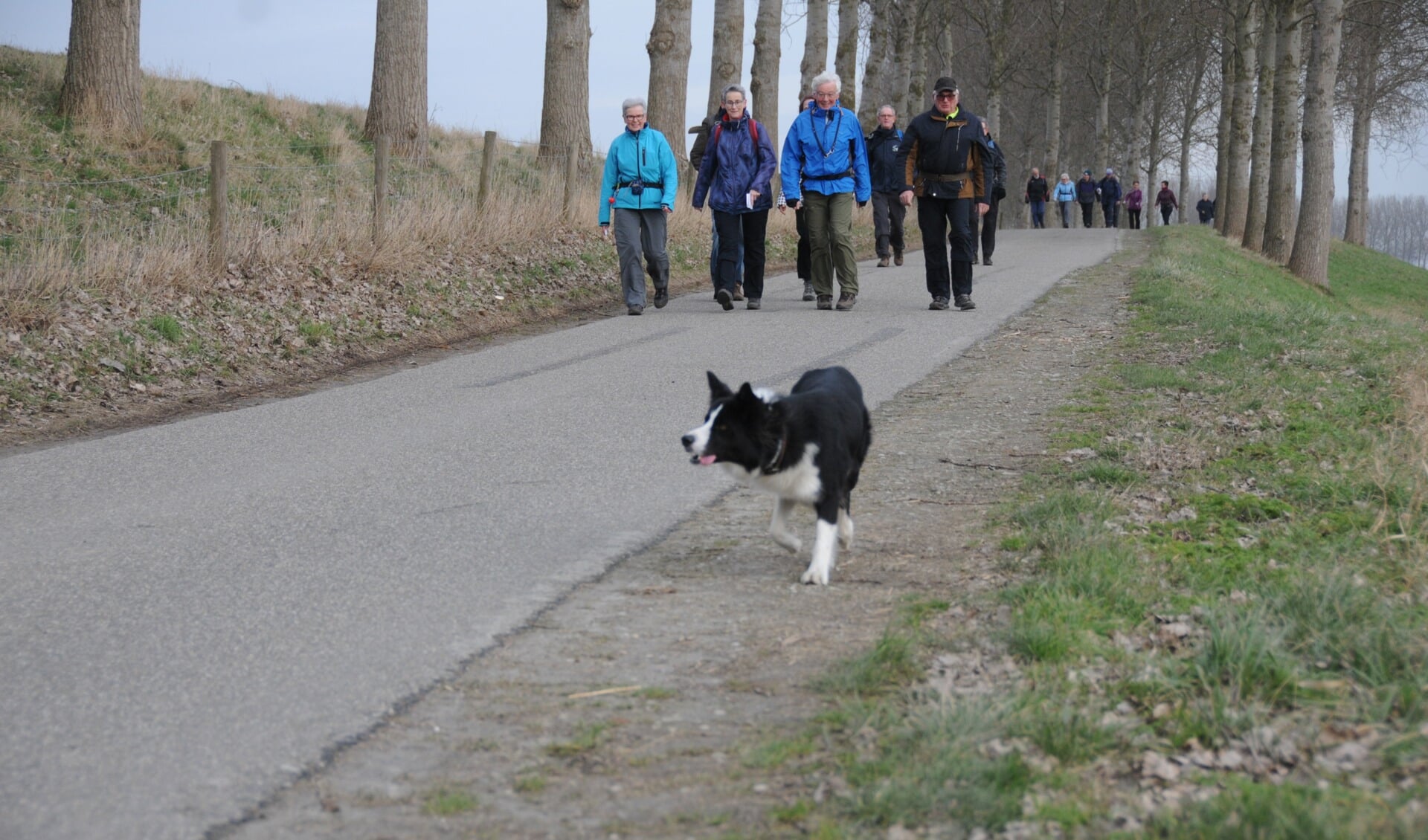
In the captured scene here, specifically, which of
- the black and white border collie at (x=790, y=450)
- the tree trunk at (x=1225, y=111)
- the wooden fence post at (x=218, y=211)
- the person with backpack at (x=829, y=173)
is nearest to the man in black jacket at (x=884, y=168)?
the person with backpack at (x=829, y=173)

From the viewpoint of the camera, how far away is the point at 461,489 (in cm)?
721

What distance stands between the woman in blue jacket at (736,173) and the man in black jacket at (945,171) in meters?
1.49

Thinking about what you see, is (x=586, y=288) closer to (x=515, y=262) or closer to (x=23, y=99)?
(x=515, y=262)

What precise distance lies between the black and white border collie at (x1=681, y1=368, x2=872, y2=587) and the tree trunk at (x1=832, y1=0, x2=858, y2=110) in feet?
81.4

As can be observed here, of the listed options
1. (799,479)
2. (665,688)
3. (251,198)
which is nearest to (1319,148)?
(251,198)

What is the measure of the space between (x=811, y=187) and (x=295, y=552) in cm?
956

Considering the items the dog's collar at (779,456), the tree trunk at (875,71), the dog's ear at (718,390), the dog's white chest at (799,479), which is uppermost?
the tree trunk at (875,71)

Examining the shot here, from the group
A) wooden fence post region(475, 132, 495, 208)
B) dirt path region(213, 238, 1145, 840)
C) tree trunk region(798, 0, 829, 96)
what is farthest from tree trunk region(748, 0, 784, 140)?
dirt path region(213, 238, 1145, 840)

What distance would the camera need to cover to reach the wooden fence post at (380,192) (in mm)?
15484

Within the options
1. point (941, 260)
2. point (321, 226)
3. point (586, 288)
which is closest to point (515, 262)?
point (586, 288)

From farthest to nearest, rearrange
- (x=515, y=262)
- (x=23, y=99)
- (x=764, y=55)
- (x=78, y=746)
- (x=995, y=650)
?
(x=764, y=55)
(x=23, y=99)
(x=515, y=262)
(x=995, y=650)
(x=78, y=746)

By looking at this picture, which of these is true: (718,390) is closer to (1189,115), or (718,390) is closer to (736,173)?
(736,173)

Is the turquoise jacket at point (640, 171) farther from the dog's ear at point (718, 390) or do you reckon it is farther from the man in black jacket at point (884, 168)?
the dog's ear at point (718, 390)

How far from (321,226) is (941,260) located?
6.59 metres
